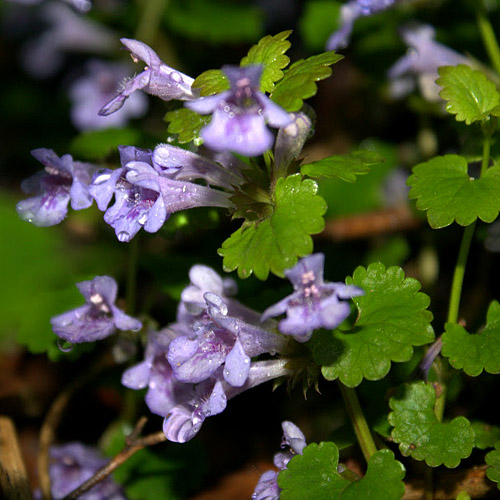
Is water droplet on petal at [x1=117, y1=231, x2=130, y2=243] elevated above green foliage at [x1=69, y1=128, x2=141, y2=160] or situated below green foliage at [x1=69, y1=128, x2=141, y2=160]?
above

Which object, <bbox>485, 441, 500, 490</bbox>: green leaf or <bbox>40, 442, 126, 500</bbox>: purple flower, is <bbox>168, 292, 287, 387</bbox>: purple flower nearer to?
<bbox>485, 441, 500, 490</bbox>: green leaf

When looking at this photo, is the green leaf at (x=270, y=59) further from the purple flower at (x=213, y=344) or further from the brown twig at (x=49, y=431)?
the brown twig at (x=49, y=431)

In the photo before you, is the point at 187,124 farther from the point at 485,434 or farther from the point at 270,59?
the point at 485,434

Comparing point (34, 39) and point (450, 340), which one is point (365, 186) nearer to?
point (450, 340)

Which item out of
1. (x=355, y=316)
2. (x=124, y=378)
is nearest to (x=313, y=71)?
(x=355, y=316)

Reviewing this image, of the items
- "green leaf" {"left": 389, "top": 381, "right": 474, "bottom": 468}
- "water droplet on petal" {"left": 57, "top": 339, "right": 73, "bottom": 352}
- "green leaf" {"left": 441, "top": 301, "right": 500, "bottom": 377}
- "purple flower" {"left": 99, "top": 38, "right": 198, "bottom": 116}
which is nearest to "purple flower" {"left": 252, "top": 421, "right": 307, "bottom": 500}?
"green leaf" {"left": 389, "top": 381, "right": 474, "bottom": 468}

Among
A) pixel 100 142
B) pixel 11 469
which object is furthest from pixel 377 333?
pixel 100 142

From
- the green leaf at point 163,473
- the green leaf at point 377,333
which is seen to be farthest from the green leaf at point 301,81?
the green leaf at point 163,473

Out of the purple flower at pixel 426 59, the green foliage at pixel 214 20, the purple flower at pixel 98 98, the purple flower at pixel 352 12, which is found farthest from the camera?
the purple flower at pixel 98 98
